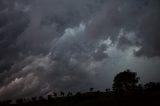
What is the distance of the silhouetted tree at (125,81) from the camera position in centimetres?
16538

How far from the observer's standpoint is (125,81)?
16888 cm

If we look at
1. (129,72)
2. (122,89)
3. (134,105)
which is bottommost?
(134,105)

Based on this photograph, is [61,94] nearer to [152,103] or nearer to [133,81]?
[133,81]

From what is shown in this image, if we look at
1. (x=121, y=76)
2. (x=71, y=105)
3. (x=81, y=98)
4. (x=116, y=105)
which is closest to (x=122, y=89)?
(x=121, y=76)

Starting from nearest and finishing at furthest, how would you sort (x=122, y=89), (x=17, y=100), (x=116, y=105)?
(x=116, y=105) < (x=122, y=89) < (x=17, y=100)

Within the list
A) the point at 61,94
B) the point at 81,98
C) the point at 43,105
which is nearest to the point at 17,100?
the point at 61,94

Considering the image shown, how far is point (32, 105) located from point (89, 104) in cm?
4509

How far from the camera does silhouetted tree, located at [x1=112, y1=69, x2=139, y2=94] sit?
543 ft

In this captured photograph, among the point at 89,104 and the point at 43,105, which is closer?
the point at 89,104

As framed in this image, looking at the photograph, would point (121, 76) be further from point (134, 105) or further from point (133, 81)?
point (134, 105)

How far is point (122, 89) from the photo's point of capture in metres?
164

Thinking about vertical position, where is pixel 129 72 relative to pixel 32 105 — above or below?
above

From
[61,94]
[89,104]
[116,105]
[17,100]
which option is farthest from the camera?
[61,94]

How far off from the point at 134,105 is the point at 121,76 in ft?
244
